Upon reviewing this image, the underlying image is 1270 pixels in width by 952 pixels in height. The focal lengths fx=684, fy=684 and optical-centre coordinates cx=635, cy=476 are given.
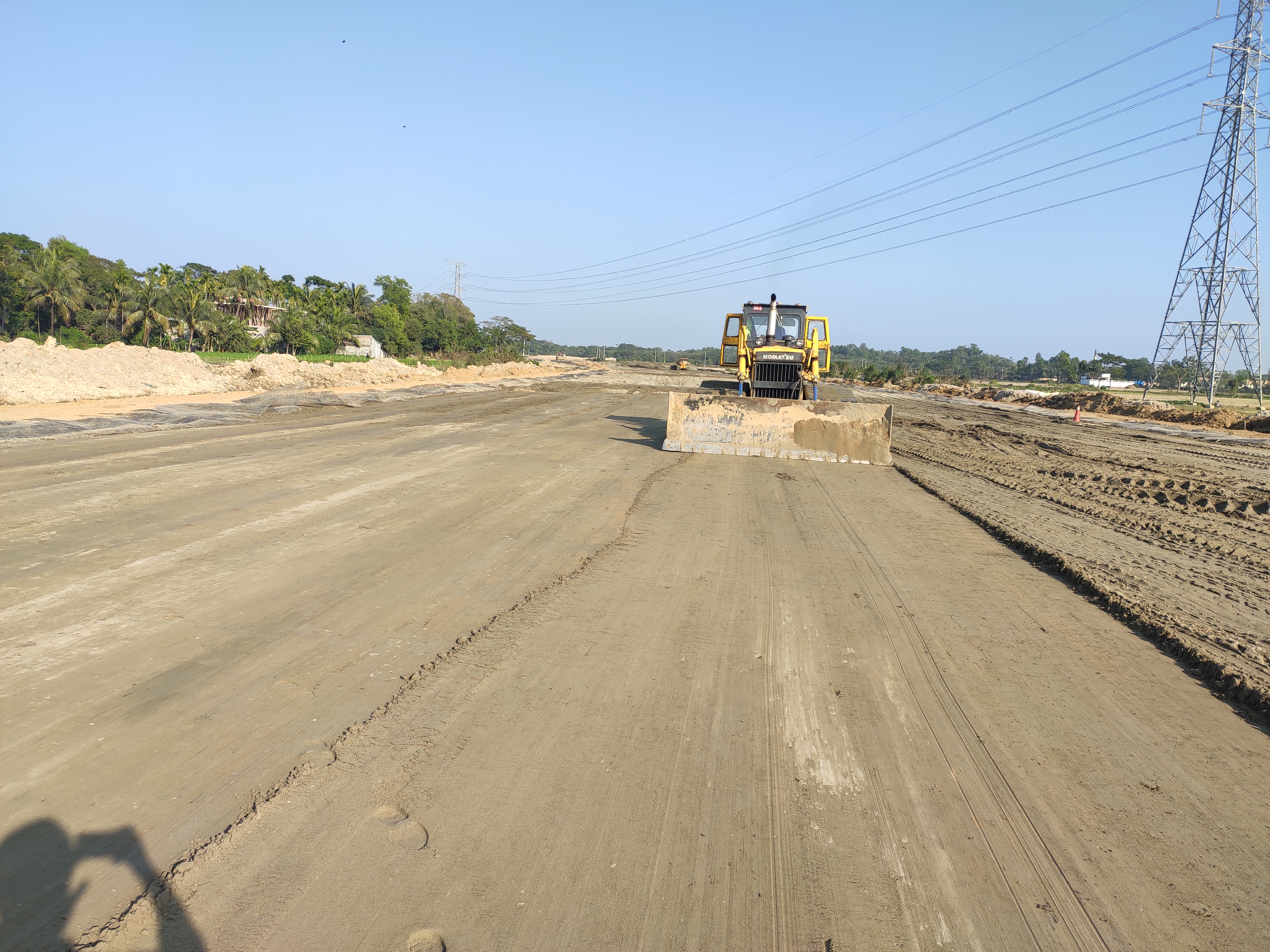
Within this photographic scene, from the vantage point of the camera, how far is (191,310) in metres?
49.9

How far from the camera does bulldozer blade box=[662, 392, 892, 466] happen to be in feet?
41.0

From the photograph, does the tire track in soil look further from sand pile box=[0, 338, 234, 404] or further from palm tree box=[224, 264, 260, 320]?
palm tree box=[224, 264, 260, 320]

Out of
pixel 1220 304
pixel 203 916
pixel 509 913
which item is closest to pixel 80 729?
pixel 203 916

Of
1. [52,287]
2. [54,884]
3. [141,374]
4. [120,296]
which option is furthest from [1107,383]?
[52,287]

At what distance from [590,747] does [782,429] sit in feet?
32.8

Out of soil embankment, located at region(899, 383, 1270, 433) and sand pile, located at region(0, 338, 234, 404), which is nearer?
sand pile, located at region(0, 338, 234, 404)

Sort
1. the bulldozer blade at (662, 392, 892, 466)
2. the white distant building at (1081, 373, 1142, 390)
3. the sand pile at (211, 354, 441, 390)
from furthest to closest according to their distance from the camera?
the white distant building at (1081, 373, 1142, 390) < the sand pile at (211, 354, 441, 390) < the bulldozer blade at (662, 392, 892, 466)

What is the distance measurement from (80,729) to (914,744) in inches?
161

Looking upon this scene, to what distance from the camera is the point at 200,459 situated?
33.2ft

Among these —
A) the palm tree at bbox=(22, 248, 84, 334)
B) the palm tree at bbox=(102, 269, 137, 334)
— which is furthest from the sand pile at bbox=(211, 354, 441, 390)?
the palm tree at bbox=(22, 248, 84, 334)

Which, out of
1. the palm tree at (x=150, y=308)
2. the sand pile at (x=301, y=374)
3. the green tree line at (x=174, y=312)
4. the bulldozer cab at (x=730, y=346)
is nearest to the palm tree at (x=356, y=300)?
the green tree line at (x=174, y=312)

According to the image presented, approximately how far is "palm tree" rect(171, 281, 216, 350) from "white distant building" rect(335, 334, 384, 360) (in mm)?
10031

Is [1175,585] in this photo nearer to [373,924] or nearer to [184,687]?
[373,924]

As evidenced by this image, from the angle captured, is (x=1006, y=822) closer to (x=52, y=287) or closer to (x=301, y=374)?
(x=301, y=374)
